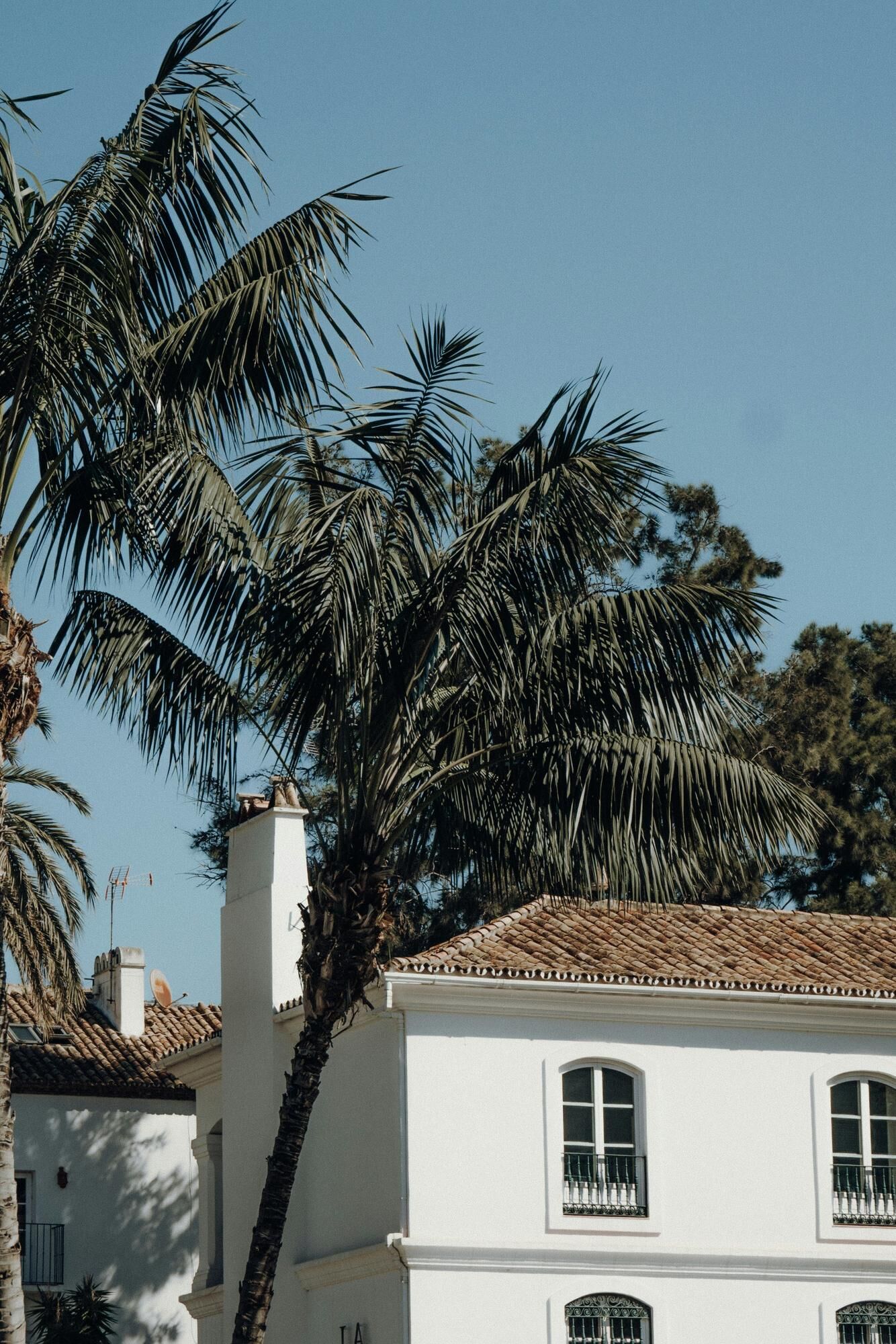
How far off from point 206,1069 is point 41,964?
294cm

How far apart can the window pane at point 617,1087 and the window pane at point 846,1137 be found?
275cm

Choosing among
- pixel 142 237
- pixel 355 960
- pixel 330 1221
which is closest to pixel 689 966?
pixel 330 1221

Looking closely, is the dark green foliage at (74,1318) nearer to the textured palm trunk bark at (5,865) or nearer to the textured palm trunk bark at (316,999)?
the textured palm trunk bark at (316,999)

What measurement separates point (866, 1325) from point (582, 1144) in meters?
4.11

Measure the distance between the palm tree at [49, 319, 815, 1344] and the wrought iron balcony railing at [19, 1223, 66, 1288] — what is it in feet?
58.2

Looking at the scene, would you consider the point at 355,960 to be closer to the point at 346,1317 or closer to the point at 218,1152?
the point at 346,1317

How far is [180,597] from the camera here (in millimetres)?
16375

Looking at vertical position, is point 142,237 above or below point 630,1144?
above

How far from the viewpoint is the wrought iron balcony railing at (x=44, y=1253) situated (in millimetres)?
33406

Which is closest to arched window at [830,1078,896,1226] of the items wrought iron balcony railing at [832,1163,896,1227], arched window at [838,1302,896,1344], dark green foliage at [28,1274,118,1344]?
wrought iron balcony railing at [832,1163,896,1227]

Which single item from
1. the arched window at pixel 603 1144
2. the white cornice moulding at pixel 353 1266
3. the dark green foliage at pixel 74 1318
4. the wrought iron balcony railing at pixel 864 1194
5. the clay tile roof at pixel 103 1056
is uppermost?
the clay tile roof at pixel 103 1056

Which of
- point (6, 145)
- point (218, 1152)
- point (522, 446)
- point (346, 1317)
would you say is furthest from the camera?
point (218, 1152)

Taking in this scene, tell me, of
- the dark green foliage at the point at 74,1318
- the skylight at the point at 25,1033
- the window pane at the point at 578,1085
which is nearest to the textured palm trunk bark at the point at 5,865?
the window pane at the point at 578,1085

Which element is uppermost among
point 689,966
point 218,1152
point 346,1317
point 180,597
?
point 180,597
